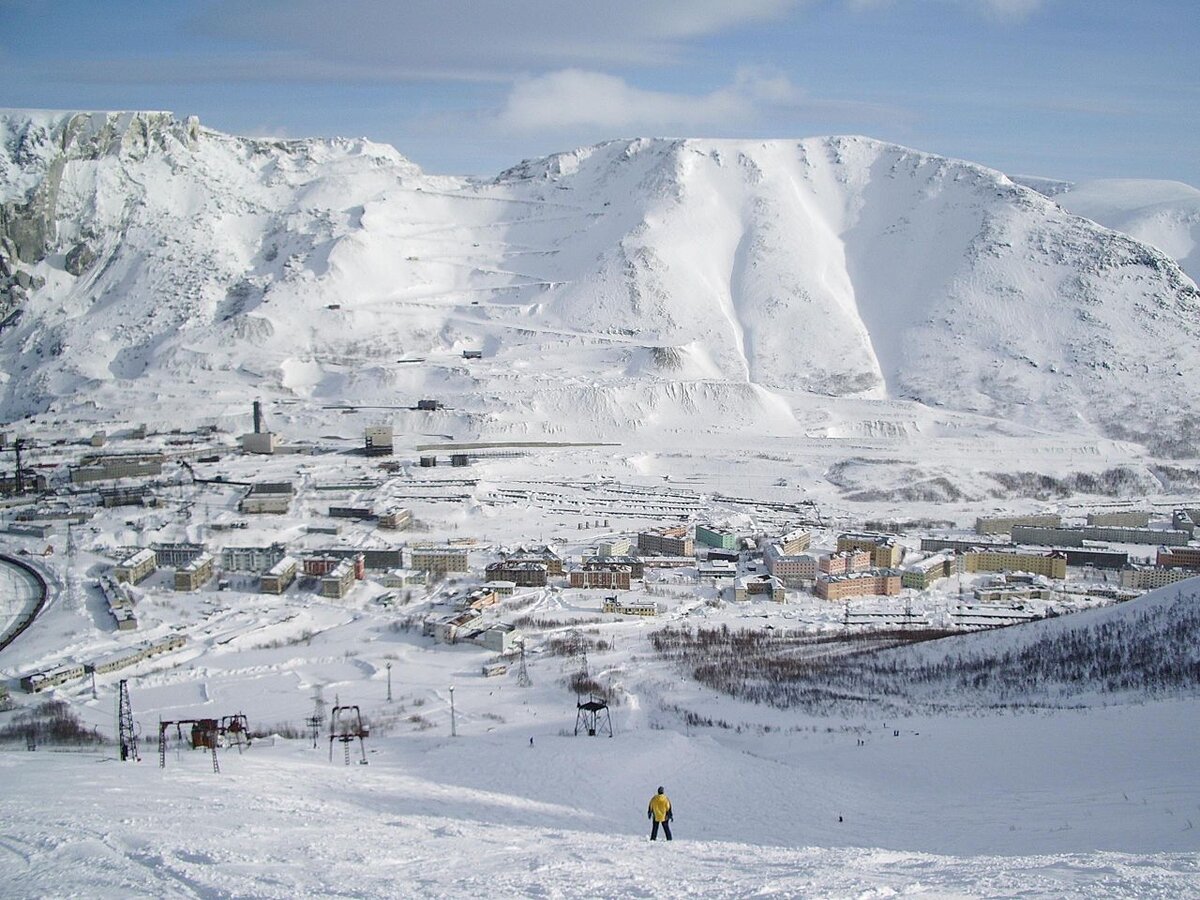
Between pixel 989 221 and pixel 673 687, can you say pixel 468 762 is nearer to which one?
pixel 673 687

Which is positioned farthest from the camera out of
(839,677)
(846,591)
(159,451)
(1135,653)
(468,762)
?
(159,451)

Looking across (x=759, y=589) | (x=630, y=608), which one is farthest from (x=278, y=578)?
(x=759, y=589)

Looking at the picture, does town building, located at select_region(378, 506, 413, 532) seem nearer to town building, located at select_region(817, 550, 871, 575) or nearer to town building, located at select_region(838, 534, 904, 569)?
town building, located at select_region(817, 550, 871, 575)

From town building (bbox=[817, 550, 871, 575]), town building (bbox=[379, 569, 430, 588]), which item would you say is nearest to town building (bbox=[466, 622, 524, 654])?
town building (bbox=[379, 569, 430, 588])

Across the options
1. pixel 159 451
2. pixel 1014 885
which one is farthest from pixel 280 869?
pixel 159 451

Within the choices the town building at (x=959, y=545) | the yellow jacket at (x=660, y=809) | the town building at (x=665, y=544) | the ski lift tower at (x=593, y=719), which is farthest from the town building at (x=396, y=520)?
the yellow jacket at (x=660, y=809)

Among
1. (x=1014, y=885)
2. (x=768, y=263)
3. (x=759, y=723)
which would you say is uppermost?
(x=768, y=263)

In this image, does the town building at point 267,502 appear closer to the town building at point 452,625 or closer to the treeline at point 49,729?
the town building at point 452,625
